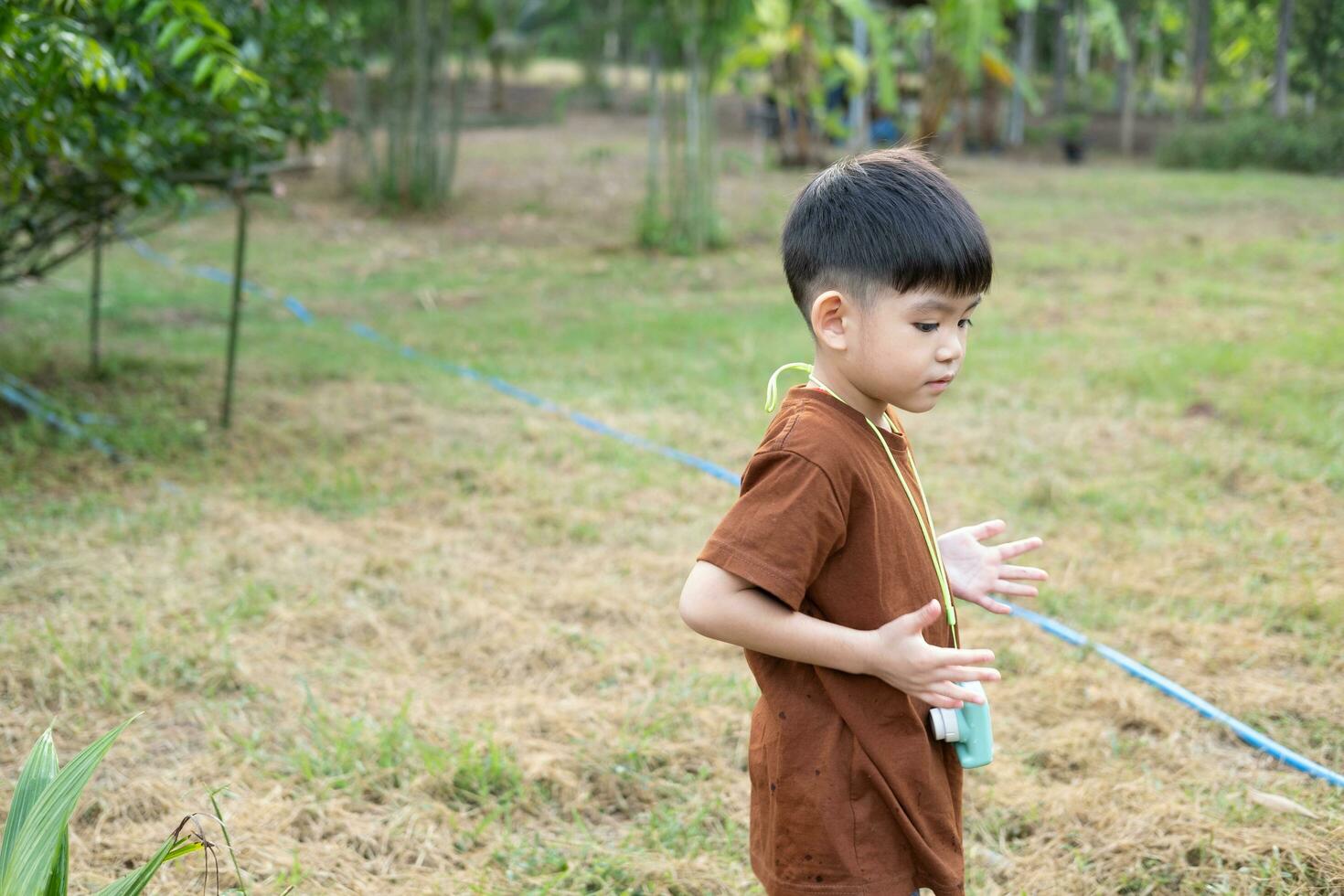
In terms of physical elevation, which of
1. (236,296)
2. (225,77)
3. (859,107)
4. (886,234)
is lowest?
(236,296)

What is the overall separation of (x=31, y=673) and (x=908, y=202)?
238 cm

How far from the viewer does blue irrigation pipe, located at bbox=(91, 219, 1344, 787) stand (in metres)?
2.55

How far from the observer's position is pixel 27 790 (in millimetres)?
1549

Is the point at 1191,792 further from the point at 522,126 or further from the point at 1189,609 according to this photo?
the point at 522,126

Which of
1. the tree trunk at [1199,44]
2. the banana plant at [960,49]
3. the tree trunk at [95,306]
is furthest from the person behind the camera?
the tree trunk at [1199,44]

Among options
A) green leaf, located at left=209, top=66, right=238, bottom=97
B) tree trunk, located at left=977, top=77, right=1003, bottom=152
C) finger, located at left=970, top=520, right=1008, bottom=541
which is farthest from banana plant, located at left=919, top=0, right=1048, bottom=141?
finger, located at left=970, top=520, right=1008, bottom=541

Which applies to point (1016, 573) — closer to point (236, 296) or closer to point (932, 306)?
point (932, 306)

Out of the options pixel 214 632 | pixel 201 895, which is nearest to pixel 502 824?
pixel 201 895

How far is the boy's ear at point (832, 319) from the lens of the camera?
1.48m

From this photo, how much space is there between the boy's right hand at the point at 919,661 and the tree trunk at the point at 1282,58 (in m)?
12.0

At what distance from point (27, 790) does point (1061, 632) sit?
2460mm

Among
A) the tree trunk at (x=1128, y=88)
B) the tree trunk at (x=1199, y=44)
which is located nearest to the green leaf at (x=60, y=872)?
the tree trunk at (x=1199, y=44)

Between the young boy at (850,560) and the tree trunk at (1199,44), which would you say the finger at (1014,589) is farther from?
the tree trunk at (1199,44)

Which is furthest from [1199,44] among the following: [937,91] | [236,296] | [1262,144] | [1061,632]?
[1061,632]
